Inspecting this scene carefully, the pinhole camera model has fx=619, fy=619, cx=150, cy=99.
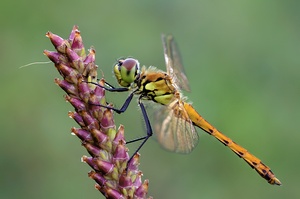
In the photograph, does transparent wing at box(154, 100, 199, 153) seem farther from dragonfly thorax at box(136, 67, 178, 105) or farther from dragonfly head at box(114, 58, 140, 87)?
dragonfly head at box(114, 58, 140, 87)

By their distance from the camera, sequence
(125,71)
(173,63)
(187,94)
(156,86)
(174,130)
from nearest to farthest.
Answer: (125,71) < (174,130) < (156,86) < (173,63) < (187,94)

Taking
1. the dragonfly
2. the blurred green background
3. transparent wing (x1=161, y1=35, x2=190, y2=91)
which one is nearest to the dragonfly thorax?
the dragonfly

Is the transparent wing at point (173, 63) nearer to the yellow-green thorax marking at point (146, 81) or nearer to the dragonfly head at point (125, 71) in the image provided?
the yellow-green thorax marking at point (146, 81)

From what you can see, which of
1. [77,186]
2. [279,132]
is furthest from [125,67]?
[279,132]

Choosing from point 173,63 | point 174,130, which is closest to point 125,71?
point 174,130

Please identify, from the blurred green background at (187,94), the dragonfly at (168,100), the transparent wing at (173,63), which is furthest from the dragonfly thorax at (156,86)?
the blurred green background at (187,94)

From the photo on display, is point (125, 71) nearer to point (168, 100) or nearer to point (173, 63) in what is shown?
point (168, 100)
